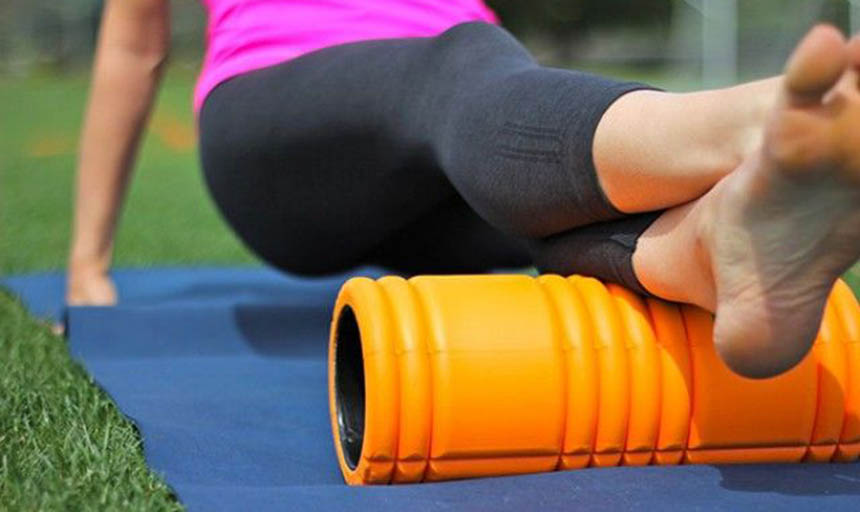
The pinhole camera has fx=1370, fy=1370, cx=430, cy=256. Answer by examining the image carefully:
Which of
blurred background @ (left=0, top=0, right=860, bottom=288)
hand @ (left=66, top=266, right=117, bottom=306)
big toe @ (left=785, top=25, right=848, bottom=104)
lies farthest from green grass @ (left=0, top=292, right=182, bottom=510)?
A: blurred background @ (left=0, top=0, right=860, bottom=288)

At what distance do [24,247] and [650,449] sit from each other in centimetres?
321

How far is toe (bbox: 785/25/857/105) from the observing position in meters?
1.14

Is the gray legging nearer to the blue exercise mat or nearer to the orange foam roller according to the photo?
the orange foam roller

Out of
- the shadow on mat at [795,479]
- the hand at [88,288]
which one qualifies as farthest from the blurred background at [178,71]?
the shadow on mat at [795,479]

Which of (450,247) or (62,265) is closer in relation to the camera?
(450,247)

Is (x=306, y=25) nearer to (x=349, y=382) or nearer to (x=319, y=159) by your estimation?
(x=319, y=159)

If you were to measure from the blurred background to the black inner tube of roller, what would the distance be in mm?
1738

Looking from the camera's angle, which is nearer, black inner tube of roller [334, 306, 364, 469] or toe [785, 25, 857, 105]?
toe [785, 25, 857, 105]

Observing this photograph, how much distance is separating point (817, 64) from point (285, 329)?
1.68 metres

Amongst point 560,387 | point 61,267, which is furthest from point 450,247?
point 61,267

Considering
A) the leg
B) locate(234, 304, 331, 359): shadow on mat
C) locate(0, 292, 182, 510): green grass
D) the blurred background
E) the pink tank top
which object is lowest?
the blurred background

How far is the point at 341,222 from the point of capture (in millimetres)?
2301

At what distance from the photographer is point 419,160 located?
6.60ft

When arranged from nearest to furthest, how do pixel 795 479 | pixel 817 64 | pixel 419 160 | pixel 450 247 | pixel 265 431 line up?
pixel 817 64
pixel 795 479
pixel 265 431
pixel 419 160
pixel 450 247
